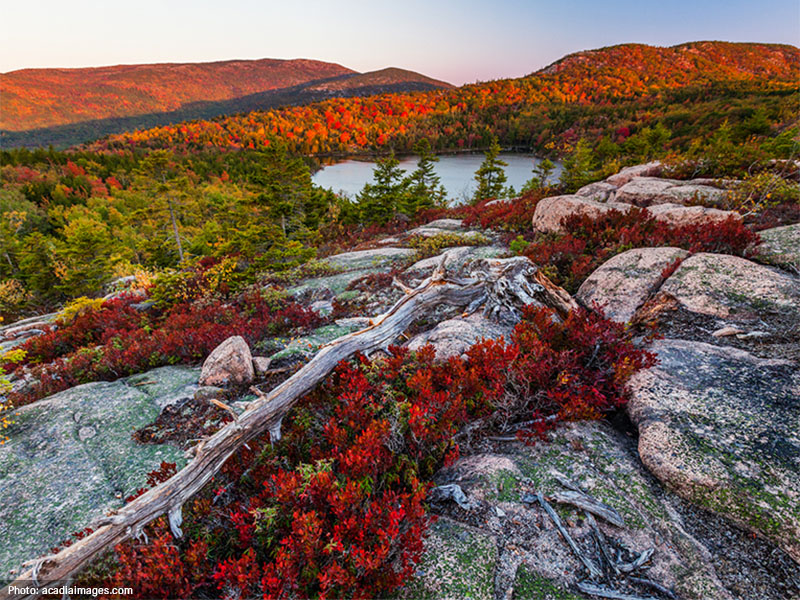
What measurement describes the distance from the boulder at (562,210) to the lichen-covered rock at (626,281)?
2606 millimetres

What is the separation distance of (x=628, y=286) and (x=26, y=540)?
28.5 ft

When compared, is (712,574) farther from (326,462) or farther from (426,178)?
(426,178)

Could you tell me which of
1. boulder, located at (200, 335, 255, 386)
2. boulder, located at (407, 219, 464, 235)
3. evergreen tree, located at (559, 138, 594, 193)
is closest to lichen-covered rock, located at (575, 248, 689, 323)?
boulder, located at (200, 335, 255, 386)

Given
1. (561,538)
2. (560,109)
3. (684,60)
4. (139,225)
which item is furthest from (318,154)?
(684,60)

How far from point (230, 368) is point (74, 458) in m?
2.06

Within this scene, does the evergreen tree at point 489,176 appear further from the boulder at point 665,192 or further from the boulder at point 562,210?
the boulder at point 562,210

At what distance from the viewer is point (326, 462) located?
287cm

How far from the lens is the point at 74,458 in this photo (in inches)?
161

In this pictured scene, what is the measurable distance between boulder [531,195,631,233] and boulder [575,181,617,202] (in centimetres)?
318

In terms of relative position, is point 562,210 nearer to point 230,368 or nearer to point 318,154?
point 230,368

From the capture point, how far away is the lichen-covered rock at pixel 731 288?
477cm

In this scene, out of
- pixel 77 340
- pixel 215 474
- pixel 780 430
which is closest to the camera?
pixel 780 430

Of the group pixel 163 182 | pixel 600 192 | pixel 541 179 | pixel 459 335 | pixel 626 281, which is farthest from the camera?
pixel 541 179

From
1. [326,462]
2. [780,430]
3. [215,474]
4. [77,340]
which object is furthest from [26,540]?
[77,340]
